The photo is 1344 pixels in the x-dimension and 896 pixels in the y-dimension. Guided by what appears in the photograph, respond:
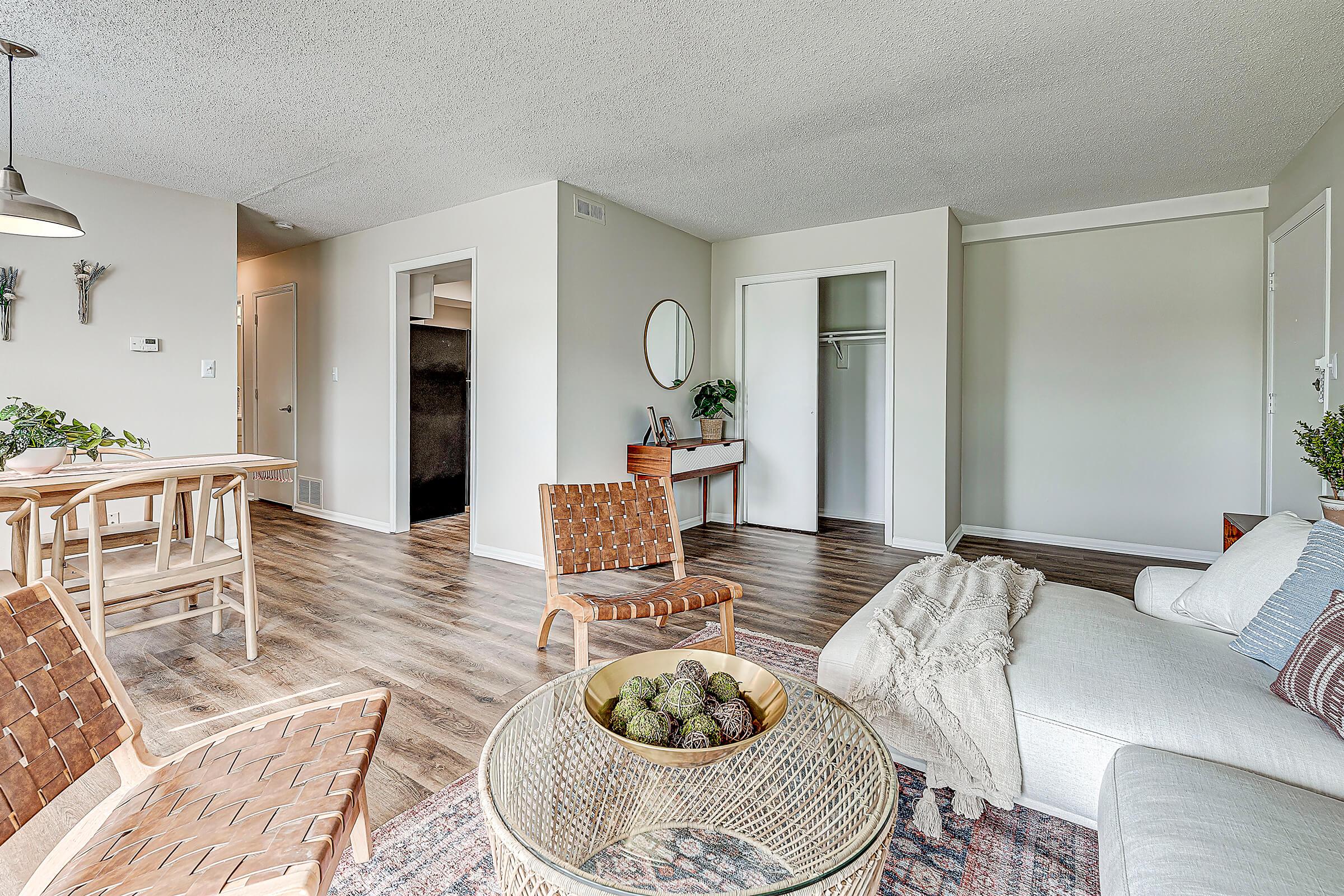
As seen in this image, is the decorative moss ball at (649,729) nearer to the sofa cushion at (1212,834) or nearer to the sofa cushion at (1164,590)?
the sofa cushion at (1212,834)

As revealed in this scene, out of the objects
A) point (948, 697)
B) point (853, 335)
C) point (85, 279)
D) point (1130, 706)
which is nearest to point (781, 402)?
point (853, 335)

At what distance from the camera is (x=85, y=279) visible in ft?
12.6

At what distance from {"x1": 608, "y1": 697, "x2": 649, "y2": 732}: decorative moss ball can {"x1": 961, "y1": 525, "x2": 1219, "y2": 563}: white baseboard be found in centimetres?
470

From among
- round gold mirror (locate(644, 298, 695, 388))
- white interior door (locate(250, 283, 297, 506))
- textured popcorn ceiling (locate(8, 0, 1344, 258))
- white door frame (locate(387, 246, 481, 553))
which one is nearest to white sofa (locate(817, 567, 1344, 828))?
textured popcorn ceiling (locate(8, 0, 1344, 258))

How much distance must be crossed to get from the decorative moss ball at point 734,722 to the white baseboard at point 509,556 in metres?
3.05

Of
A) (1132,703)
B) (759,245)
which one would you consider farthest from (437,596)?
(759,245)

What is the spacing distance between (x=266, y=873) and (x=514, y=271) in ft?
12.8

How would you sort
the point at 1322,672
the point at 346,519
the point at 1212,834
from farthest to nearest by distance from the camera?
the point at 346,519
the point at 1322,672
the point at 1212,834

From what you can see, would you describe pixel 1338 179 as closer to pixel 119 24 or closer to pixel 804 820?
pixel 804 820

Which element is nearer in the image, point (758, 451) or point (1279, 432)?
point (1279, 432)

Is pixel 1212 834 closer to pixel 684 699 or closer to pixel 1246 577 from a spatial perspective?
pixel 684 699

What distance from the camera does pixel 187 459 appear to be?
3.01m

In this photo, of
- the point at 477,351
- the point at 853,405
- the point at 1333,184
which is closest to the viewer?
the point at 1333,184

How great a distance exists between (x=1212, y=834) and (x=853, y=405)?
195 inches
